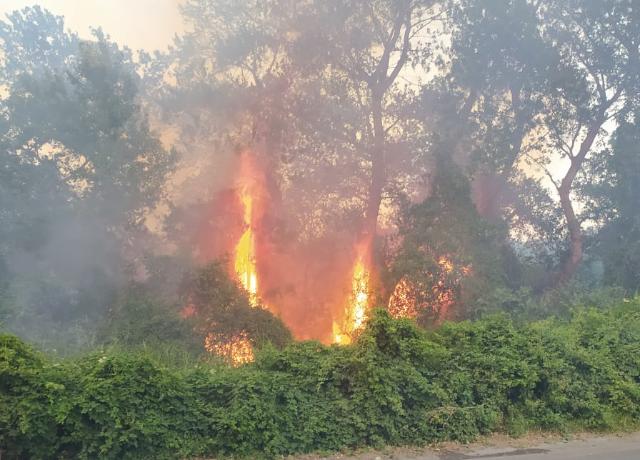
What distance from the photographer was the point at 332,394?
23.9 feet

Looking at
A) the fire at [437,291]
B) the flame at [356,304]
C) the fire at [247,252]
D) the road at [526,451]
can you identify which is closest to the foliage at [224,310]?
the fire at [247,252]

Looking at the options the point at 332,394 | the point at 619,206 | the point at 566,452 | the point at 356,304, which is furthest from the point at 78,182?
the point at 619,206

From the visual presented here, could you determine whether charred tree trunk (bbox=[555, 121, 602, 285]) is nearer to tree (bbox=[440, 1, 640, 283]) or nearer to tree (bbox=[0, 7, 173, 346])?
tree (bbox=[440, 1, 640, 283])

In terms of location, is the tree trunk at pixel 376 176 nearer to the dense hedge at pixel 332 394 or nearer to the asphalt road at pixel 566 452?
the dense hedge at pixel 332 394

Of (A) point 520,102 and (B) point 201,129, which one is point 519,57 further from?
(B) point 201,129

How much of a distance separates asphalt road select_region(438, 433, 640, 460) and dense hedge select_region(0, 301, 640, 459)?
1.16 ft

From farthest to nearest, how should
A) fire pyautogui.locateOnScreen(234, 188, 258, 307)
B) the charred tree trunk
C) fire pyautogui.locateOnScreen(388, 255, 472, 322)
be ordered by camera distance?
the charred tree trunk < fire pyautogui.locateOnScreen(234, 188, 258, 307) < fire pyautogui.locateOnScreen(388, 255, 472, 322)

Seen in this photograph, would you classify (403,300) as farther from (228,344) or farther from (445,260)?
(228,344)

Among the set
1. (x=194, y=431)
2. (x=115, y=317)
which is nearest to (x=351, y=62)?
(x=115, y=317)

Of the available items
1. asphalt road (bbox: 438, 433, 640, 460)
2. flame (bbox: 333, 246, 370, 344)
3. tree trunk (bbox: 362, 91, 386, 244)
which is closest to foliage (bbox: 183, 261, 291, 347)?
flame (bbox: 333, 246, 370, 344)

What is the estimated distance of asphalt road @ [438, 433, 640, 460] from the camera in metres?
6.98

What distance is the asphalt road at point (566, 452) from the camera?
6977mm

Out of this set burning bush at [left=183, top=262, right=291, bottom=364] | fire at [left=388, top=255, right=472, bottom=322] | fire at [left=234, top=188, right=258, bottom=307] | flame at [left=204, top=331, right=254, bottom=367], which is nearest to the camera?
flame at [left=204, top=331, right=254, bottom=367]

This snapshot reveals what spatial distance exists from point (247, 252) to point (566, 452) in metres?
14.2
